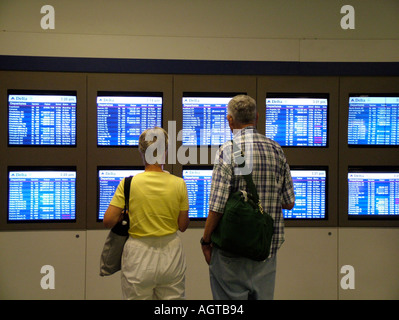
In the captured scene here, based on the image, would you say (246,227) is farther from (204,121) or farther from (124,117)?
(124,117)

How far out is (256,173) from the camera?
6.77 ft

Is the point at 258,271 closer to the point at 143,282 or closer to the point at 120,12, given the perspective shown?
the point at 143,282

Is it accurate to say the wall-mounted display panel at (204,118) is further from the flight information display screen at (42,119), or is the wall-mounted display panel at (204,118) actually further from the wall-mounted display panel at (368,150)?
the wall-mounted display panel at (368,150)

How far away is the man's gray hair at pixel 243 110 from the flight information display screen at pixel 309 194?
1.50 meters

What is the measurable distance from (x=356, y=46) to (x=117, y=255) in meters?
2.77

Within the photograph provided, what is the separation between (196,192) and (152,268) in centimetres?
133

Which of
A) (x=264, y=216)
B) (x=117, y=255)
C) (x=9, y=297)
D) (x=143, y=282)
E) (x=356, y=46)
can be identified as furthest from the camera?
(x=356, y=46)

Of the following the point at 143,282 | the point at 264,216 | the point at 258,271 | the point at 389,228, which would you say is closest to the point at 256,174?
the point at 264,216

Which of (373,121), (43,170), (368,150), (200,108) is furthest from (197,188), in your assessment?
(373,121)

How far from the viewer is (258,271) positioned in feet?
6.82

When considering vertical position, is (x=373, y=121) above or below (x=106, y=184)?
above

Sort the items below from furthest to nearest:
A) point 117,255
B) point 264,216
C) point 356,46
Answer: point 356,46
point 117,255
point 264,216

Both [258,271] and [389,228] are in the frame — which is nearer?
[258,271]

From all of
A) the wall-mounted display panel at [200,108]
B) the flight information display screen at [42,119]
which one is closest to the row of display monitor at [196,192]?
the wall-mounted display panel at [200,108]
